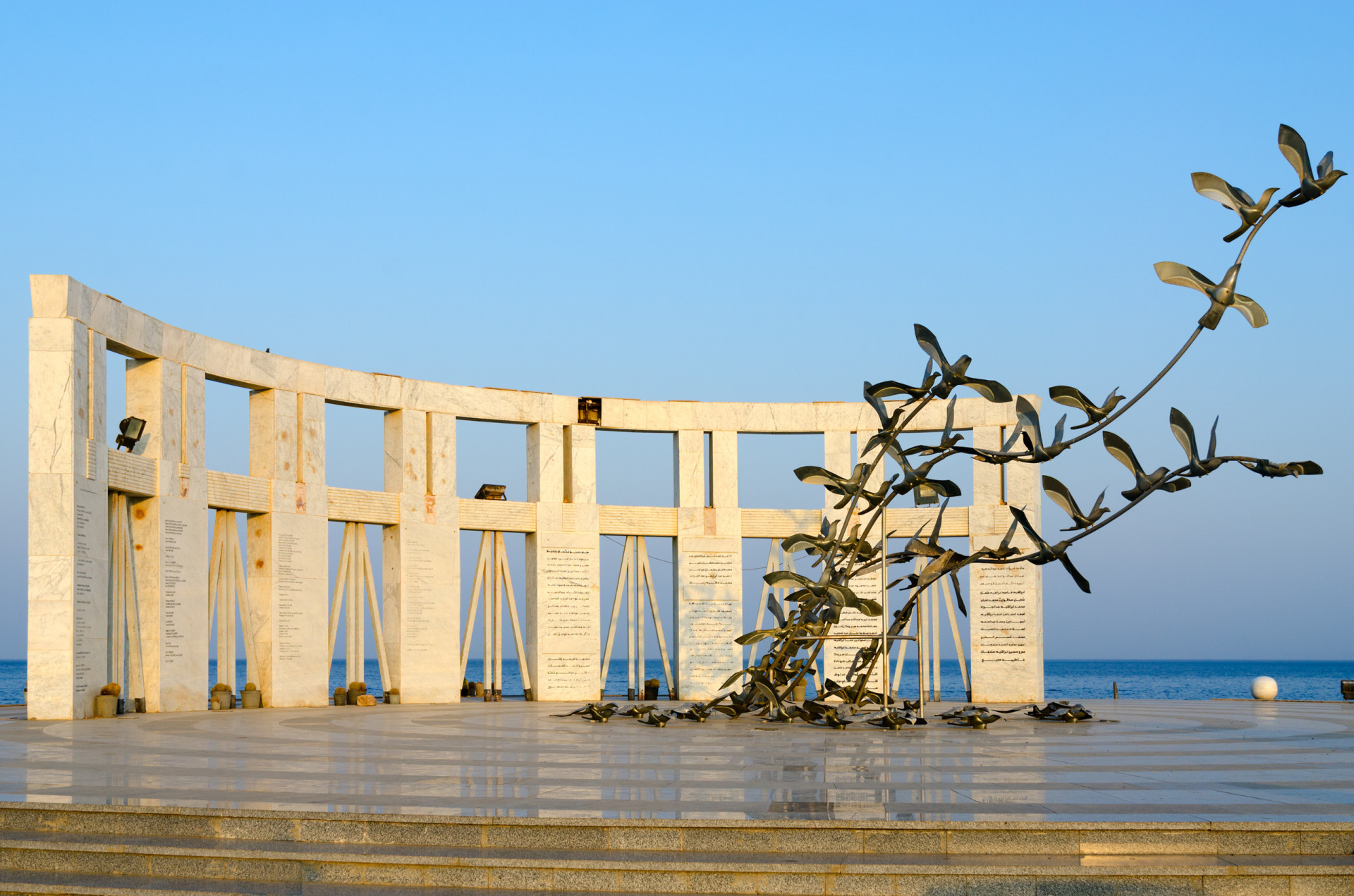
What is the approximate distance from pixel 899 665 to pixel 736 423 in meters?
6.81

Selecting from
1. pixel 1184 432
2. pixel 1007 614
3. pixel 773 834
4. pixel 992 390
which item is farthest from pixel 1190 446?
pixel 1007 614

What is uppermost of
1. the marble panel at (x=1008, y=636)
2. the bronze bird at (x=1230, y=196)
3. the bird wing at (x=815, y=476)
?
the bronze bird at (x=1230, y=196)

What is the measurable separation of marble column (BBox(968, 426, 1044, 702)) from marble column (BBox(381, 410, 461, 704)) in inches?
465

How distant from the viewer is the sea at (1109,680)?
2874 inches

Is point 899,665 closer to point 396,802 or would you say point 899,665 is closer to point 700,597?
point 700,597

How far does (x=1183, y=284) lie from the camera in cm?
1344

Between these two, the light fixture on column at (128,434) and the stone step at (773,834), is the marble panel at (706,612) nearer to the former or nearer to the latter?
the light fixture on column at (128,434)

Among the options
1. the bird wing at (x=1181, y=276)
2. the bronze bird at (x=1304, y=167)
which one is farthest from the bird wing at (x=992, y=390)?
the bronze bird at (x=1304, y=167)

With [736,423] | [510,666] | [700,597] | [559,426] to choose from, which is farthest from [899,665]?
[510,666]

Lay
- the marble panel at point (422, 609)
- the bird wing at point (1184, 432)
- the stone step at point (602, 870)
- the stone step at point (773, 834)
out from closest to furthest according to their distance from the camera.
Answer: the stone step at point (602, 870)
the stone step at point (773, 834)
the bird wing at point (1184, 432)
the marble panel at point (422, 609)

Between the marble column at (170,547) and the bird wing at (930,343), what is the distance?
1372 centimetres

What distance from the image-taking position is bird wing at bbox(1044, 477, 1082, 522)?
15039mm

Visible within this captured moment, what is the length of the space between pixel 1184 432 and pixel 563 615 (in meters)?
16.1

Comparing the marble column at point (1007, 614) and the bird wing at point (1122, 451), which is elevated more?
the bird wing at point (1122, 451)
